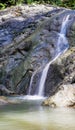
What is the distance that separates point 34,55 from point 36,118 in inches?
516

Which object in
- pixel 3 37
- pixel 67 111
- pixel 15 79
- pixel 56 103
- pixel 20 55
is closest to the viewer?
pixel 67 111

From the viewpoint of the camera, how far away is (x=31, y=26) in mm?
30484

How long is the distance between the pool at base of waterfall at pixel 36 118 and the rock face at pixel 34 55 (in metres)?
4.46

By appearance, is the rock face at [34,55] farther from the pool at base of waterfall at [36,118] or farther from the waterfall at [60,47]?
the pool at base of waterfall at [36,118]

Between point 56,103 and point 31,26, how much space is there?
609 inches

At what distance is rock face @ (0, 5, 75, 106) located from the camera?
22375mm

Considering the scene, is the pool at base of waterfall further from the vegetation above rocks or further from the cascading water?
the vegetation above rocks

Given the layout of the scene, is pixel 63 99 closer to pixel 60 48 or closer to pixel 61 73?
pixel 61 73

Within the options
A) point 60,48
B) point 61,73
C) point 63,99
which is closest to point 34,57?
point 60,48

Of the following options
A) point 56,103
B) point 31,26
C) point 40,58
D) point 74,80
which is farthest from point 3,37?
point 56,103

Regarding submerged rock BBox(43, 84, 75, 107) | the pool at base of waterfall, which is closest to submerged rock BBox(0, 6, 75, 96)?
submerged rock BBox(43, 84, 75, 107)

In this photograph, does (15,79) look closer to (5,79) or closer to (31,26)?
(5,79)

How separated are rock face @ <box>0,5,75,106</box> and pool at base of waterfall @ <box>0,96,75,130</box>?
4462mm

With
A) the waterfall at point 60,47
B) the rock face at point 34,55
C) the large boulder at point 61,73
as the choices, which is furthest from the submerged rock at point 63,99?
the waterfall at point 60,47
